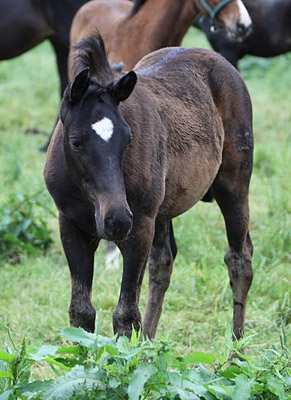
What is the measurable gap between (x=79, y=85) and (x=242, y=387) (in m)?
1.32

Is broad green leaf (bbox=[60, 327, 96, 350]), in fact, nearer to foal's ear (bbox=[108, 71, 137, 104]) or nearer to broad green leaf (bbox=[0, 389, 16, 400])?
broad green leaf (bbox=[0, 389, 16, 400])

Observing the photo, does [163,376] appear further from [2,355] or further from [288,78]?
[288,78]

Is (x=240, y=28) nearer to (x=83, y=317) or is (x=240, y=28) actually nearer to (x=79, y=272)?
(x=79, y=272)

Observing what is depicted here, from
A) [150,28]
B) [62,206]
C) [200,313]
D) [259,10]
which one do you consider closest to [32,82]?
[259,10]

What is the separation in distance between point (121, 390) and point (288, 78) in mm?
9817

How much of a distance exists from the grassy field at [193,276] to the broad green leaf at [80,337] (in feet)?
3.48

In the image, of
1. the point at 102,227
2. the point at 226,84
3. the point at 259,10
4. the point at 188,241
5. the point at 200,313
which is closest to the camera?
the point at 102,227

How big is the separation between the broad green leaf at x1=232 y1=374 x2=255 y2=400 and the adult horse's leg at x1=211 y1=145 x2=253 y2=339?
4.79 ft

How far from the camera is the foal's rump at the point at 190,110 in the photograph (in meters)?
3.86

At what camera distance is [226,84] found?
14.3 ft

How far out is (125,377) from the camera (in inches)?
112

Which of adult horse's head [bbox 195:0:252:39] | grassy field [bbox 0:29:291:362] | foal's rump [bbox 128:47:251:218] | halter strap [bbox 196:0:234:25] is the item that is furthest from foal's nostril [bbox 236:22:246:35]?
foal's rump [bbox 128:47:251:218]

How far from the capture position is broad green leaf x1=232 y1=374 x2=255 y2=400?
282cm

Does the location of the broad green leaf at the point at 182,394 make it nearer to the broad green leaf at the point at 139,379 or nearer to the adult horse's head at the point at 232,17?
the broad green leaf at the point at 139,379
